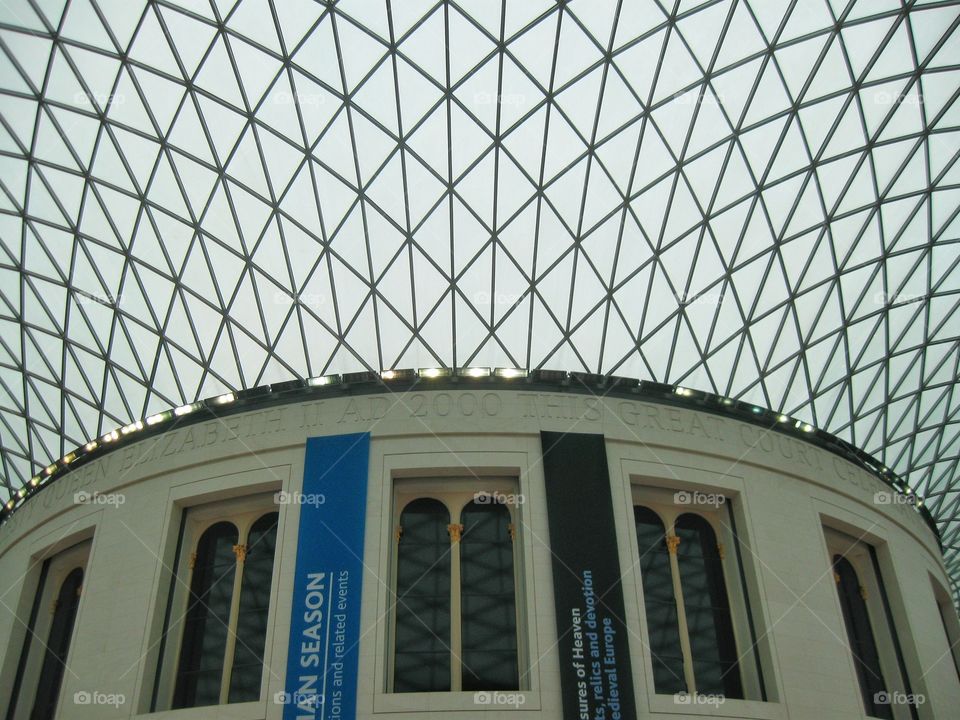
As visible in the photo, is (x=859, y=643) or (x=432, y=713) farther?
(x=859, y=643)

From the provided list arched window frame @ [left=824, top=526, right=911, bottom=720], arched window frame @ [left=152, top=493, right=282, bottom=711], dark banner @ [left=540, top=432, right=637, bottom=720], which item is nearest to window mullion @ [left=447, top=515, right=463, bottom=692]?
dark banner @ [left=540, top=432, right=637, bottom=720]

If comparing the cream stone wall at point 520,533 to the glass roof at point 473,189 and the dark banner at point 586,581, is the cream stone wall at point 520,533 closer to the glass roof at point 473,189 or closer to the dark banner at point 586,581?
the dark banner at point 586,581

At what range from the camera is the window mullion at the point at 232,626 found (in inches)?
888

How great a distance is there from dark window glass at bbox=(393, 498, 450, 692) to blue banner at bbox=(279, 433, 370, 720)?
5.01ft

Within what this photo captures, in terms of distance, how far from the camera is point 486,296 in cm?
2928

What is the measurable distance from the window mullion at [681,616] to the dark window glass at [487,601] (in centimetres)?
492

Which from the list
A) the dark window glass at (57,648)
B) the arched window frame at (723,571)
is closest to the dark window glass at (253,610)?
the dark window glass at (57,648)

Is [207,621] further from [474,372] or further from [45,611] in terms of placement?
[474,372]

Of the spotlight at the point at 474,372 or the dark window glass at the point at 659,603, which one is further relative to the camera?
the spotlight at the point at 474,372

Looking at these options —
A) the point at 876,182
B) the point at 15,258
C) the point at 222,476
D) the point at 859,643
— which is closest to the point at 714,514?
the point at 859,643

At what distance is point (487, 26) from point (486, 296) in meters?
9.08

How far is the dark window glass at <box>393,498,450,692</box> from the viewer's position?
71.4 ft

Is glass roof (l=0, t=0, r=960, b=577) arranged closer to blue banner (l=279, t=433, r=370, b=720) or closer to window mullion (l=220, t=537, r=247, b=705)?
blue banner (l=279, t=433, r=370, b=720)

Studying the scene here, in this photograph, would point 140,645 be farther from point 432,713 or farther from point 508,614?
point 508,614
